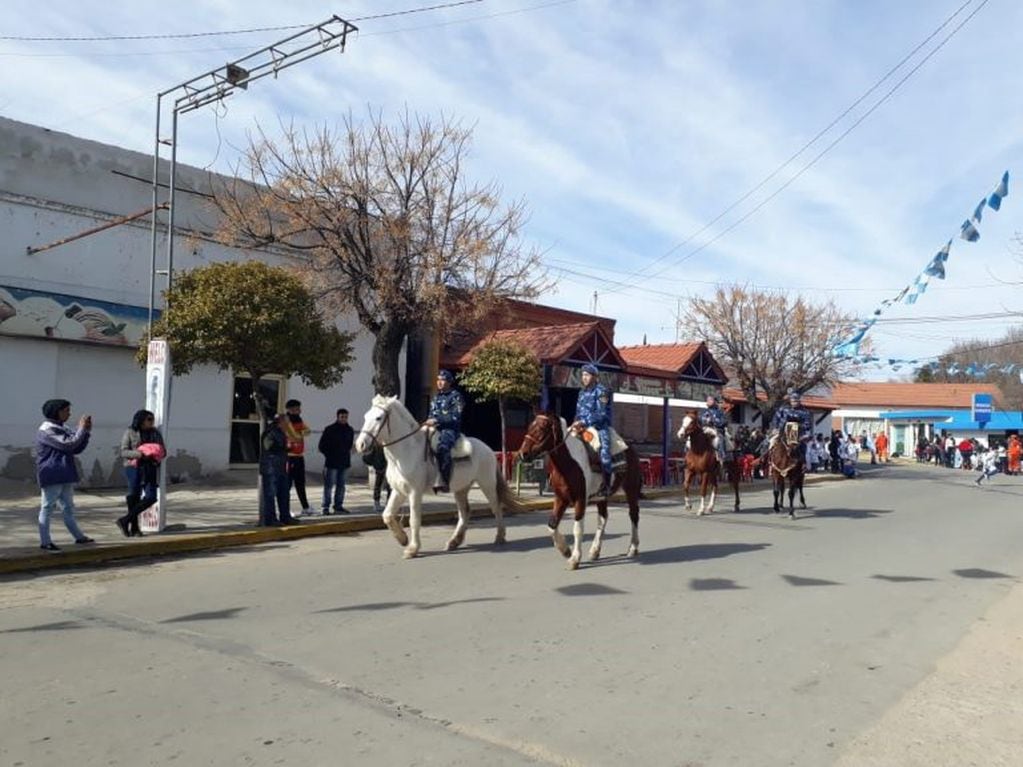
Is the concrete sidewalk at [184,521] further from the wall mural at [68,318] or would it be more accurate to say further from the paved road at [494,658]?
the wall mural at [68,318]

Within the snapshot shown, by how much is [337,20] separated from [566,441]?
22.0 ft

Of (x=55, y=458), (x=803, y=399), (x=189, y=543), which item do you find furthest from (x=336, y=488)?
(x=803, y=399)

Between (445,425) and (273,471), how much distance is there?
3.20 metres

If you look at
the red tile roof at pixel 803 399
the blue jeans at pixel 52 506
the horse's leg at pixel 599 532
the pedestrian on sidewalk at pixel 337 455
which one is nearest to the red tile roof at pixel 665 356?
the red tile roof at pixel 803 399

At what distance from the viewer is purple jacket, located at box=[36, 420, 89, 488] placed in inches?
391

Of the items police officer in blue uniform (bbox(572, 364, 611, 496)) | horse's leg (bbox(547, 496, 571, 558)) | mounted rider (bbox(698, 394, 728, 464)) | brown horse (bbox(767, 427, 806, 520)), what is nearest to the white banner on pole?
horse's leg (bbox(547, 496, 571, 558))

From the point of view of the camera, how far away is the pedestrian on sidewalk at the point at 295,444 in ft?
43.3

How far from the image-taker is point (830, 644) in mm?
6875

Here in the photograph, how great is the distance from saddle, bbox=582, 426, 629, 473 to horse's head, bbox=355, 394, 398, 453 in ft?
7.85

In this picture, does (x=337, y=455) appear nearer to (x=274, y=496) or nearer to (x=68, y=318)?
(x=274, y=496)

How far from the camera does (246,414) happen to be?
19.8 metres

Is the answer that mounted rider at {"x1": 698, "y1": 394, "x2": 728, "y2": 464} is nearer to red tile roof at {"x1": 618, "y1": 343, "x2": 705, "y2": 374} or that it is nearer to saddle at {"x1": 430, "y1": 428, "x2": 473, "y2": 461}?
saddle at {"x1": 430, "y1": 428, "x2": 473, "y2": 461}

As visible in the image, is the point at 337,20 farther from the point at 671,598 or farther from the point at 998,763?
the point at 998,763

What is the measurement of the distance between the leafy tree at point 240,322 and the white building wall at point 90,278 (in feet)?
16.1
